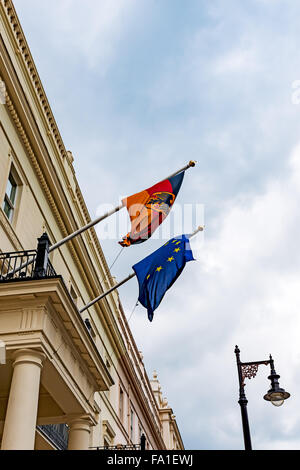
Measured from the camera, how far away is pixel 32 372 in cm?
1006

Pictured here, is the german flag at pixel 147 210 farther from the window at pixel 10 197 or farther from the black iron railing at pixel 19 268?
the window at pixel 10 197

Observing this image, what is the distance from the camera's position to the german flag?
14930 mm

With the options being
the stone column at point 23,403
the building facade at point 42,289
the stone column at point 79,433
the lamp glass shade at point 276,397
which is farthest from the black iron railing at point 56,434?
the stone column at point 23,403

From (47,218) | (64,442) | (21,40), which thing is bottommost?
(64,442)

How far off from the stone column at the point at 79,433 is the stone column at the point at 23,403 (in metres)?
3.22

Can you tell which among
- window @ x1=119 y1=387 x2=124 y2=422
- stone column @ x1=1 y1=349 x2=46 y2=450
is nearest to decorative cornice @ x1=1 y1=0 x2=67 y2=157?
stone column @ x1=1 y1=349 x2=46 y2=450

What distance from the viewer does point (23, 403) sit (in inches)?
376

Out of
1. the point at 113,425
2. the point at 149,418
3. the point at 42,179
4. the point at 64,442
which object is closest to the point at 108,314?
the point at 113,425

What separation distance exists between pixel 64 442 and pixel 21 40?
44.1 ft

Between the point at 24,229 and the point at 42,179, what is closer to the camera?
the point at 24,229

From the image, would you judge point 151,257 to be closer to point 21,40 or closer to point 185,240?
point 185,240

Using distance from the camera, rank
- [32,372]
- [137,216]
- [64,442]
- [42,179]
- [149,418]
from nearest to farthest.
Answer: [32,372], [137,216], [42,179], [64,442], [149,418]

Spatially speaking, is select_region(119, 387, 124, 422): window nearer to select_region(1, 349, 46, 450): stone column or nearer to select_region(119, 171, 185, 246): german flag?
select_region(119, 171, 185, 246): german flag

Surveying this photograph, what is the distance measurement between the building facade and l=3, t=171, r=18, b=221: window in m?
0.03
